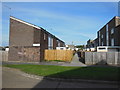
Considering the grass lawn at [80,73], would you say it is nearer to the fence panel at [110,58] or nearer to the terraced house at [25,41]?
the fence panel at [110,58]

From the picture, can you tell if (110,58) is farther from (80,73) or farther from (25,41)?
(25,41)

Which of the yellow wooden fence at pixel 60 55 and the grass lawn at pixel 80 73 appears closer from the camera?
the grass lawn at pixel 80 73

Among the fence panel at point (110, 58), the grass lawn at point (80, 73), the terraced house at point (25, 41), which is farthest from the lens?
the terraced house at point (25, 41)

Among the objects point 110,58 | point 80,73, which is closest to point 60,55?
point 110,58

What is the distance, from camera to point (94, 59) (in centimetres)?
2000

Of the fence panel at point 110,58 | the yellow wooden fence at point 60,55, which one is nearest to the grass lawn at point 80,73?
the fence panel at point 110,58

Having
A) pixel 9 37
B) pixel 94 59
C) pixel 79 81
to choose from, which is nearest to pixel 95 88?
pixel 79 81

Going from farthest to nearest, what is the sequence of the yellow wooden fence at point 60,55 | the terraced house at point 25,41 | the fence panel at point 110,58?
the yellow wooden fence at point 60,55, the terraced house at point 25,41, the fence panel at point 110,58

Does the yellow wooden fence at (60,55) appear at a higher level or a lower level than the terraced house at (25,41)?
lower

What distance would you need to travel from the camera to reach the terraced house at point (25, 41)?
22.8 m

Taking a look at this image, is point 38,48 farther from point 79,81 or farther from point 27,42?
point 79,81

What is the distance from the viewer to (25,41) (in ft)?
78.2

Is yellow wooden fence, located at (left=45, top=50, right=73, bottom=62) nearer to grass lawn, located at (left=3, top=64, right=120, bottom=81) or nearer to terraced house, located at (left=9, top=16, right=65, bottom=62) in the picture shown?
terraced house, located at (left=9, top=16, right=65, bottom=62)

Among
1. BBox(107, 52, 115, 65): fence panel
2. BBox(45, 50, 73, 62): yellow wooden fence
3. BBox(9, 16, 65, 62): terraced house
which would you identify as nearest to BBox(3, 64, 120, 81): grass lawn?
BBox(107, 52, 115, 65): fence panel
